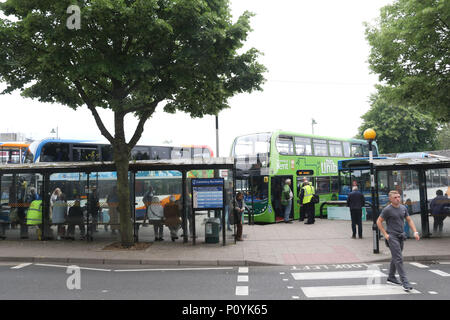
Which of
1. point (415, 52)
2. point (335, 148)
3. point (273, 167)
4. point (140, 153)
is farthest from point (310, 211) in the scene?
point (140, 153)

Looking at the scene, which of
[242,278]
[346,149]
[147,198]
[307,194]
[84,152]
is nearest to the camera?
[242,278]

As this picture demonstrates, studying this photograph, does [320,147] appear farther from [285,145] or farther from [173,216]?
[173,216]

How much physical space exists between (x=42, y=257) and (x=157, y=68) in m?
6.06

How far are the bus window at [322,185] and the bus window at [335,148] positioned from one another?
4.91 ft

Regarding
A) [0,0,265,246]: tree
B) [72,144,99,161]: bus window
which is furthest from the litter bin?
[72,144,99,161]: bus window

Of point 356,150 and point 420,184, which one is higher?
point 356,150

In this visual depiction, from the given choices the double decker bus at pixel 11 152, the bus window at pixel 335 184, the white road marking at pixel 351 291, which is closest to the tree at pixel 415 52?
the bus window at pixel 335 184

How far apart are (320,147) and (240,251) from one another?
35.2 feet

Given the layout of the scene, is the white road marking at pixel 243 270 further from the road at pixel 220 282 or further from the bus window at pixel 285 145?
the bus window at pixel 285 145

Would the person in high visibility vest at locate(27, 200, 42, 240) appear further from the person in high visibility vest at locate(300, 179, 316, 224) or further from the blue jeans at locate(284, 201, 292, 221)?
the person in high visibility vest at locate(300, 179, 316, 224)

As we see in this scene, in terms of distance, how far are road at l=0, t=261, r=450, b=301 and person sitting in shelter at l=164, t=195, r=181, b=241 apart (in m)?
3.23

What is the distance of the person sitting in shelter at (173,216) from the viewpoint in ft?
40.7

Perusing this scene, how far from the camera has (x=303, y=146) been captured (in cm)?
1870
